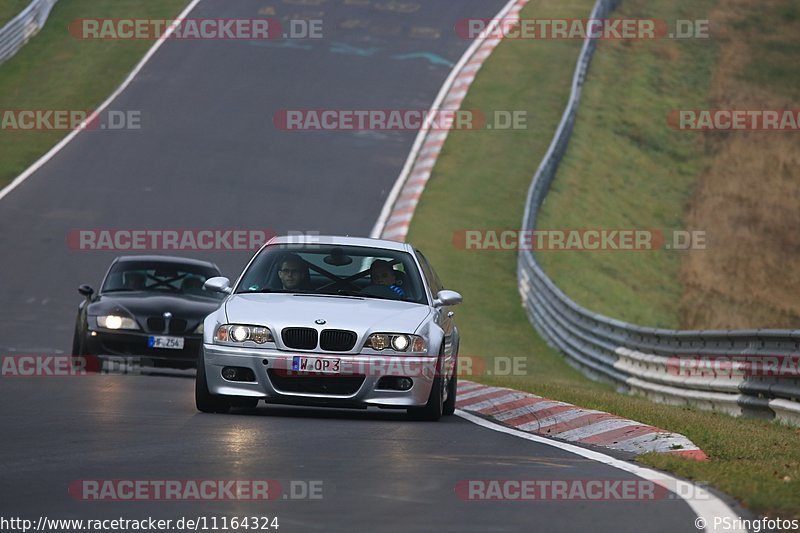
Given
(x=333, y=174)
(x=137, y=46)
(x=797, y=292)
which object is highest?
(x=137, y=46)

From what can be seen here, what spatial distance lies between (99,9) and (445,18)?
9.24 meters

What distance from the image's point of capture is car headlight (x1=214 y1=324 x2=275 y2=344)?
1175 cm

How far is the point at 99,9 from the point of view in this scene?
137 ft

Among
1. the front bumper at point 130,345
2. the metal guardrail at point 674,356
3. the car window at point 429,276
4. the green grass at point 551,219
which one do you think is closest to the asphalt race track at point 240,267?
the front bumper at point 130,345

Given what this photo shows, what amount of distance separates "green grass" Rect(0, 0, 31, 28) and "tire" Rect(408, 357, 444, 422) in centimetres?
3006

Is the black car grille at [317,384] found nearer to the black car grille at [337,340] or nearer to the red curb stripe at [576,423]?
the black car grille at [337,340]

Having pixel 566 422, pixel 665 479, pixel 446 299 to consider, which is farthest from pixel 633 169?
pixel 665 479

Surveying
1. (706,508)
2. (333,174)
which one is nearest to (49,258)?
(333,174)

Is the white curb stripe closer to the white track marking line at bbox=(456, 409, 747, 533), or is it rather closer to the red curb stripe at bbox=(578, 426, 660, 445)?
the red curb stripe at bbox=(578, 426, 660, 445)

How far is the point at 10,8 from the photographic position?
135ft

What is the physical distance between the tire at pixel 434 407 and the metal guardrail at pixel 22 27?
27927 mm

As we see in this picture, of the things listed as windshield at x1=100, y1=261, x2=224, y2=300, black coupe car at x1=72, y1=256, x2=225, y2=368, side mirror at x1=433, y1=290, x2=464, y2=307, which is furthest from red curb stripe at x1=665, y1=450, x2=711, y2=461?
windshield at x1=100, y1=261, x2=224, y2=300

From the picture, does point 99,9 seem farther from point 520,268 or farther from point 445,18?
point 520,268

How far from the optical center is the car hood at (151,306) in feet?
56.5
